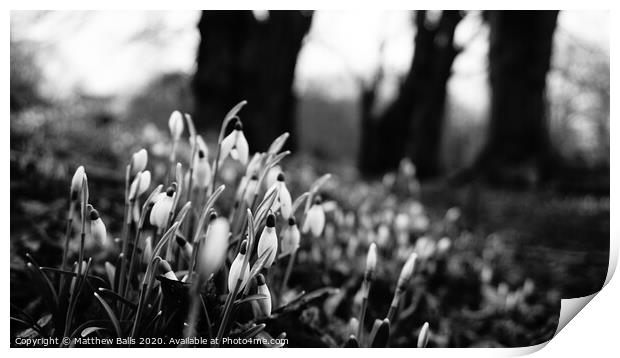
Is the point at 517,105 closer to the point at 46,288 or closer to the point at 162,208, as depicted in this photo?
the point at 162,208

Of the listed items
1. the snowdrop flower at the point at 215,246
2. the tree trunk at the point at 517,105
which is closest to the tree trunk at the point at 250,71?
the tree trunk at the point at 517,105

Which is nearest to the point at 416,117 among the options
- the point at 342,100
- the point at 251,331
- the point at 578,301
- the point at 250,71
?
the point at 342,100

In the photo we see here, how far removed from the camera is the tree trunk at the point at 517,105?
2.23m

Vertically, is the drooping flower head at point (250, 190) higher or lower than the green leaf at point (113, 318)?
higher

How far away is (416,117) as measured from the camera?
9.85 feet

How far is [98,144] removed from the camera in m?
2.02

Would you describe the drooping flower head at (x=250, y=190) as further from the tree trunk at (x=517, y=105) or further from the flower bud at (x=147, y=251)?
the tree trunk at (x=517, y=105)

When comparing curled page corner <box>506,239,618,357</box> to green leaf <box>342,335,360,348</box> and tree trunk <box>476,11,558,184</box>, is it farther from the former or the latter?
green leaf <box>342,335,360,348</box>

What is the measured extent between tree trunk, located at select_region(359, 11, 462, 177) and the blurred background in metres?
0.02

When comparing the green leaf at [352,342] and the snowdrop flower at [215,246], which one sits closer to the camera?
the snowdrop flower at [215,246]

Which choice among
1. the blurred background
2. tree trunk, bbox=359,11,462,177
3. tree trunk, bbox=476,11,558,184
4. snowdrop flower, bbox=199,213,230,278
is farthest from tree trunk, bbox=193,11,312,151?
snowdrop flower, bbox=199,213,230,278

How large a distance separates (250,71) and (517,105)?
123 cm

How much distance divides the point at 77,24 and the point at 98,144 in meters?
0.49
